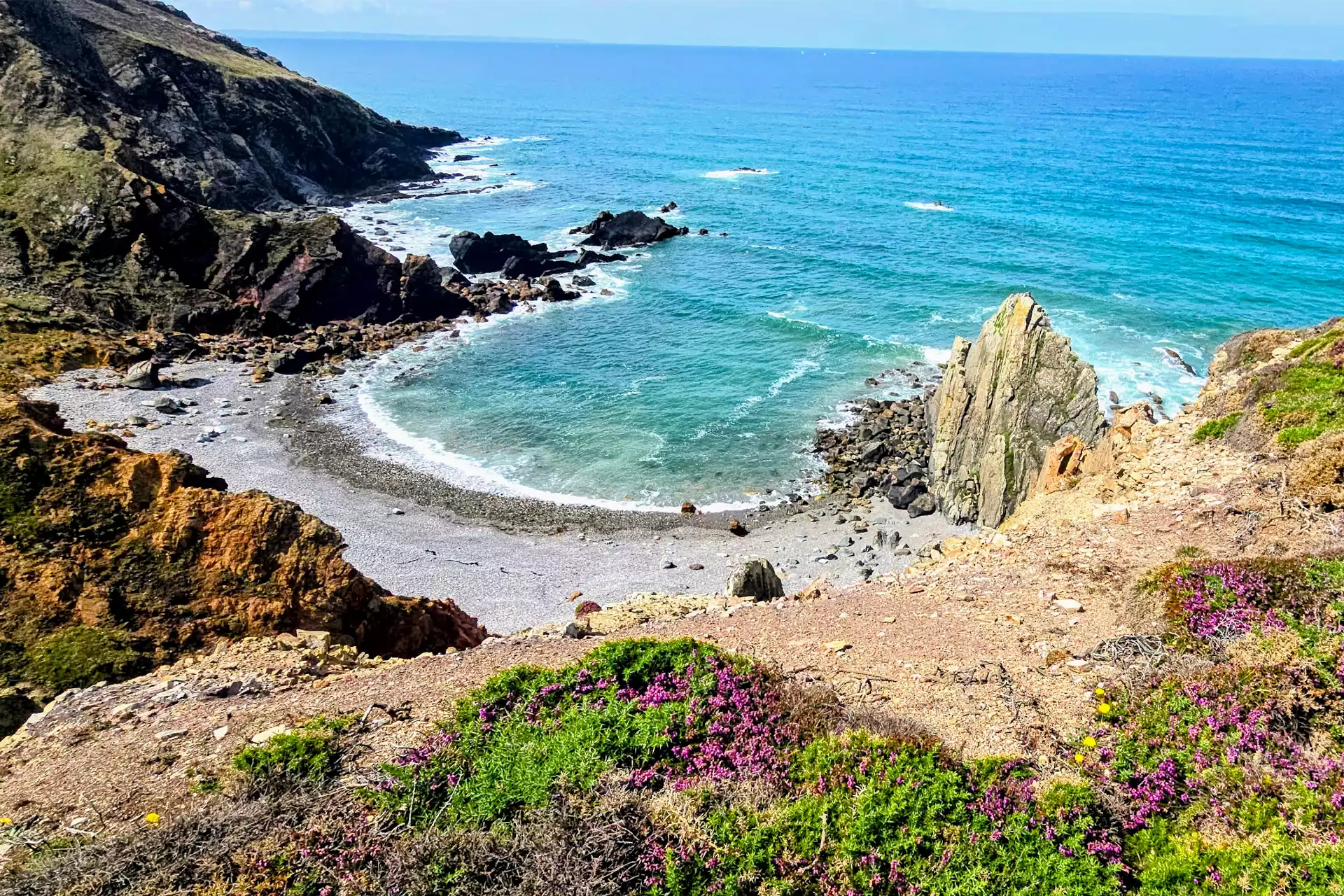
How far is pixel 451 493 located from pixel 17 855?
29.3 metres

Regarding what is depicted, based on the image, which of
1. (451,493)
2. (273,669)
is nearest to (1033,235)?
(451,493)

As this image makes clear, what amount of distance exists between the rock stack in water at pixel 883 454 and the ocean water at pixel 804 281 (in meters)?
1.97

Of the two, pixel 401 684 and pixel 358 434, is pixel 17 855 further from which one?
pixel 358 434

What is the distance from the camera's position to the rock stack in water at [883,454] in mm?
37031

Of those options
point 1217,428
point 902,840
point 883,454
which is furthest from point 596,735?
point 883,454

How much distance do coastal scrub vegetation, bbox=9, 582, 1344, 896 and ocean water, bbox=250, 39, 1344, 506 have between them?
27.3 metres

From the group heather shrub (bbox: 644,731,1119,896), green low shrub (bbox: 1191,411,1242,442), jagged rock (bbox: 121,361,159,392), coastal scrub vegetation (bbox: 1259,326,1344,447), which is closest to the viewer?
heather shrub (bbox: 644,731,1119,896)

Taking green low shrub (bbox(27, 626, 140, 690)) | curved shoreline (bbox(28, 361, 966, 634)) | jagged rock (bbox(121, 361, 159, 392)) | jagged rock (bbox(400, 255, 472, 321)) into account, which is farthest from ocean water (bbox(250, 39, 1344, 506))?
green low shrub (bbox(27, 626, 140, 690))

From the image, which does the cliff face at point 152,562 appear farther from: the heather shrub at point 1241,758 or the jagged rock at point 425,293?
the jagged rock at point 425,293

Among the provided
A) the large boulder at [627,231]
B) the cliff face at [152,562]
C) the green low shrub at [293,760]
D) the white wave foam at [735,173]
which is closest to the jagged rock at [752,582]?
the cliff face at [152,562]

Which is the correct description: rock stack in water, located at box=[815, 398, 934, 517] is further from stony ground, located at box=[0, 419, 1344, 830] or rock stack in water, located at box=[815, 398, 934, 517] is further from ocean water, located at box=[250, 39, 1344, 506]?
stony ground, located at box=[0, 419, 1344, 830]

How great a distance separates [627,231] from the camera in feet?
260

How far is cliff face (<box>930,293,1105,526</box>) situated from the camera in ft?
101

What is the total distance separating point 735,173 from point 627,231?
3812 centimetres
